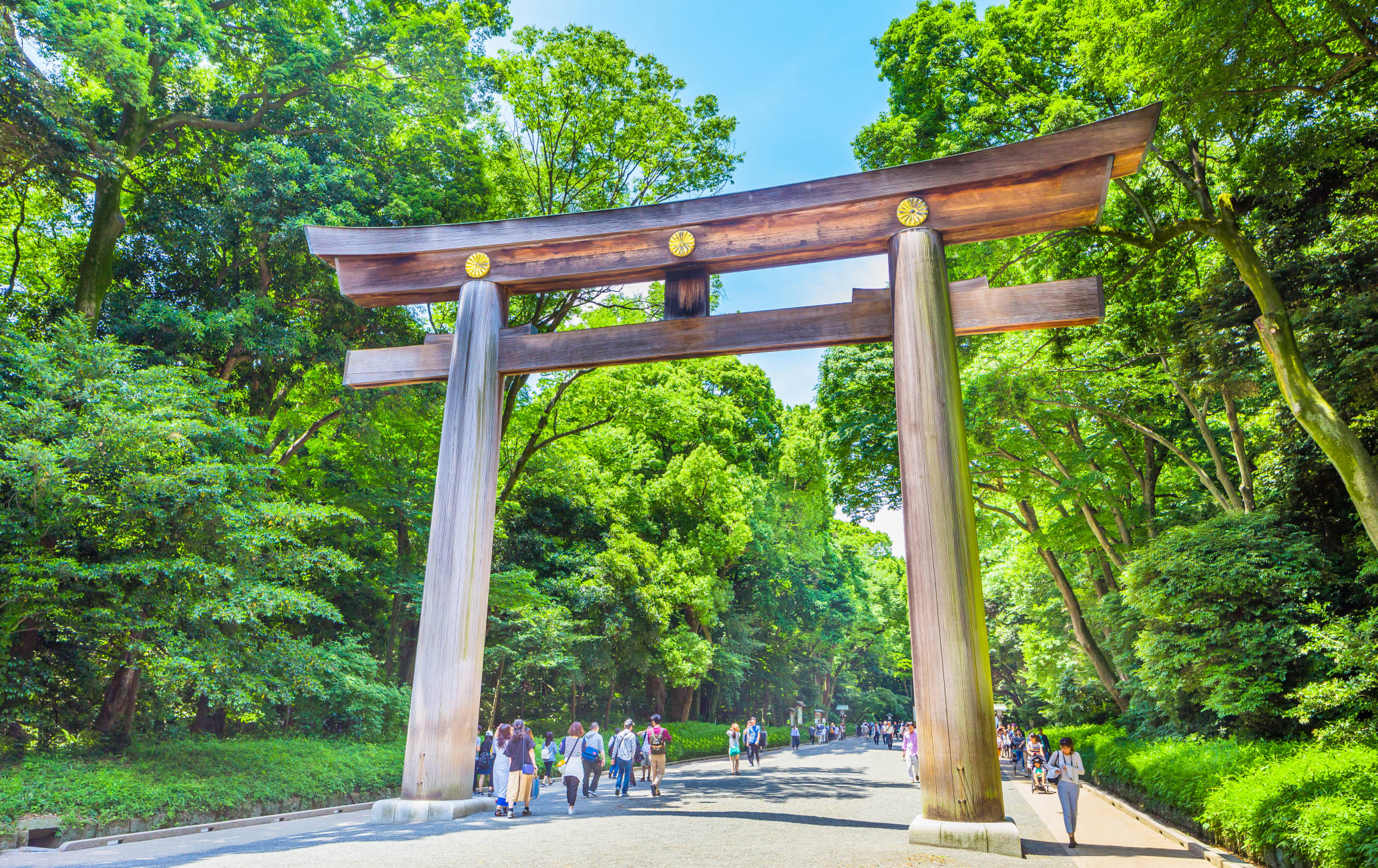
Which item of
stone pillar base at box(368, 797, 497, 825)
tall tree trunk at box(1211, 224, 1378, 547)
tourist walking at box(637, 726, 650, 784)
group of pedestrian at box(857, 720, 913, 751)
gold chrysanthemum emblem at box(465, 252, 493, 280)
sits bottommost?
group of pedestrian at box(857, 720, 913, 751)

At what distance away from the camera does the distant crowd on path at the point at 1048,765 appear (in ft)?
30.2

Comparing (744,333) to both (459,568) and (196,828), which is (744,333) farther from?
(196,828)

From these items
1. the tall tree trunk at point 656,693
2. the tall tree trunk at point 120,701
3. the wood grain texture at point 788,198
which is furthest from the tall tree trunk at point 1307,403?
the tall tree trunk at point 656,693

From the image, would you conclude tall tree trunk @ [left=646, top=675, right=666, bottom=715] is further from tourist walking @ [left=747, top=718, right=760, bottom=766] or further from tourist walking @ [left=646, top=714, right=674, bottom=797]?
tourist walking @ [left=646, top=714, right=674, bottom=797]

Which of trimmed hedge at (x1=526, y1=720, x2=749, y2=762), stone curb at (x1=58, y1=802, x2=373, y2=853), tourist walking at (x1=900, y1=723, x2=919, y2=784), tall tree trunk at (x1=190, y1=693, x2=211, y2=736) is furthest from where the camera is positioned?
trimmed hedge at (x1=526, y1=720, x2=749, y2=762)

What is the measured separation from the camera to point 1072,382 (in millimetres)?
16641

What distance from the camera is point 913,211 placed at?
7.70 metres

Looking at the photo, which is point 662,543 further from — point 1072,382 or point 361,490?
point 1072,382

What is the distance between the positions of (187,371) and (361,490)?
625cm

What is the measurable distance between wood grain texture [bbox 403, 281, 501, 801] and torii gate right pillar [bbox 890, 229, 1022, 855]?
4116 mm

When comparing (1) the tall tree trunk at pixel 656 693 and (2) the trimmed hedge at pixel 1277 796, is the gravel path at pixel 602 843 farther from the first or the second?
(1) the tall tree trunk at pixel 656 693

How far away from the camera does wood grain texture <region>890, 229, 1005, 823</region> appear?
→ 619 centimetres

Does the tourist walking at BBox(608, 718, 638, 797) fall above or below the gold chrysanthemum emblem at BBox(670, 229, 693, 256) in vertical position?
below

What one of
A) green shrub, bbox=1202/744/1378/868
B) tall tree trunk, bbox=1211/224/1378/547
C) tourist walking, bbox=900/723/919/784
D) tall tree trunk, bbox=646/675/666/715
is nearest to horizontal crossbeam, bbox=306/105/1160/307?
tall tree trunk, bbox=1211/224/1378/547
